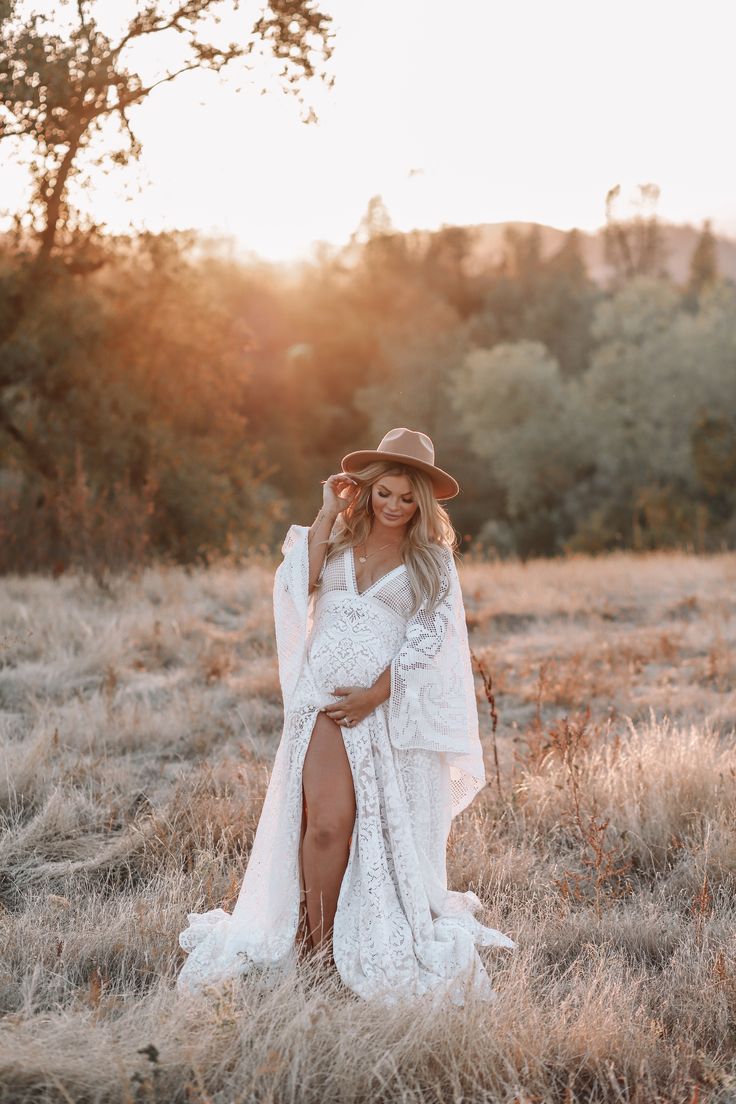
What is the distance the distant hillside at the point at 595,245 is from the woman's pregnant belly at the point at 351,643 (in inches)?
1769

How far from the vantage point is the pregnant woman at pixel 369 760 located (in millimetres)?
3453

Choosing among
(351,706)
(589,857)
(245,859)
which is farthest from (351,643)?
(589,857)

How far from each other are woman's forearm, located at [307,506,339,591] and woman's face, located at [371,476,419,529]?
18cm

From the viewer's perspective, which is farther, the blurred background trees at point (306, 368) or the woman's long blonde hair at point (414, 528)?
the blurred background trees at point (306, 368)

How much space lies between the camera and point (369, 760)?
11.6 feet

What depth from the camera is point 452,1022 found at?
9.66ft

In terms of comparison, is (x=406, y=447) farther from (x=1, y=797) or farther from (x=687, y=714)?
(x=687, y=714)

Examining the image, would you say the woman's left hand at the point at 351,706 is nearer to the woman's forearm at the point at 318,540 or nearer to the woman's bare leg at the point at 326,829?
the woman's bare leg at the point at 326,829

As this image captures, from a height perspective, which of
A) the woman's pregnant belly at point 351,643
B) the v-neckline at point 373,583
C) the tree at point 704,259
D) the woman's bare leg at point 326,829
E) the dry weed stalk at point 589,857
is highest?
the tree at point 704,259

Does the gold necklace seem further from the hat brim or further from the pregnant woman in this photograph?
the hat brim

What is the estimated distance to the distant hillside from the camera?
48219 millimetres

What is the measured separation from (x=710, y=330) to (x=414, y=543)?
30016 mm

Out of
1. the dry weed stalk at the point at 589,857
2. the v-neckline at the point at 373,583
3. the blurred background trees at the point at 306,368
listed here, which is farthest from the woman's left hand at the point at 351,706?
the blurred background trees at the point at 306,368

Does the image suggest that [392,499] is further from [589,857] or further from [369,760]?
[589,857]
